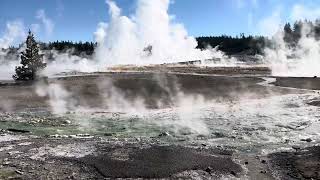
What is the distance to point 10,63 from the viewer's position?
→ 102 m

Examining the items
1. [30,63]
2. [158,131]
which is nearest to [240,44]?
[30,63]

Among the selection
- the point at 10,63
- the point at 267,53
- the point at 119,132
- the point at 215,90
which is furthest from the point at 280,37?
the point at 119,132

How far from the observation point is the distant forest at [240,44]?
125 metres

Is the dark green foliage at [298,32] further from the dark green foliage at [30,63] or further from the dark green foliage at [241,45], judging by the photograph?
the dark green foliage at [30,63]

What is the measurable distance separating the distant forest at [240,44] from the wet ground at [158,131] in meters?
76.3

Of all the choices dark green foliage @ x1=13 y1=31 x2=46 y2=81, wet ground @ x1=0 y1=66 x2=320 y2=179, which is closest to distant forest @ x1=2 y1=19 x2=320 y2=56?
dark green foliage @ x1=13 y1=31 x2=46 y2=81

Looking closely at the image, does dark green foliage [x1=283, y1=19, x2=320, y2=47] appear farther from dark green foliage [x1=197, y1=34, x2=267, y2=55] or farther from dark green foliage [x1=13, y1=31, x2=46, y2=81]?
dark green foliage [x1=13, y1=31, x2=46, y2=81]

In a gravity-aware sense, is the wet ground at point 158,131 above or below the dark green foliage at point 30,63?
below

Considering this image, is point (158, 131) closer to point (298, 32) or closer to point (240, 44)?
point (298, 32)

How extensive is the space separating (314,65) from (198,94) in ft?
138

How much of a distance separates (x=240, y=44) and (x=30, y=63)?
320 ft

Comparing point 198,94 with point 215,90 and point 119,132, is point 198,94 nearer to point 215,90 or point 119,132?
point 215,90

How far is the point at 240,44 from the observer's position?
5817 inches

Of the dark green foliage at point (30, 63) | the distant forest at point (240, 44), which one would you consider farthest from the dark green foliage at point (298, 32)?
the dark green foliage at point (30, 63)
